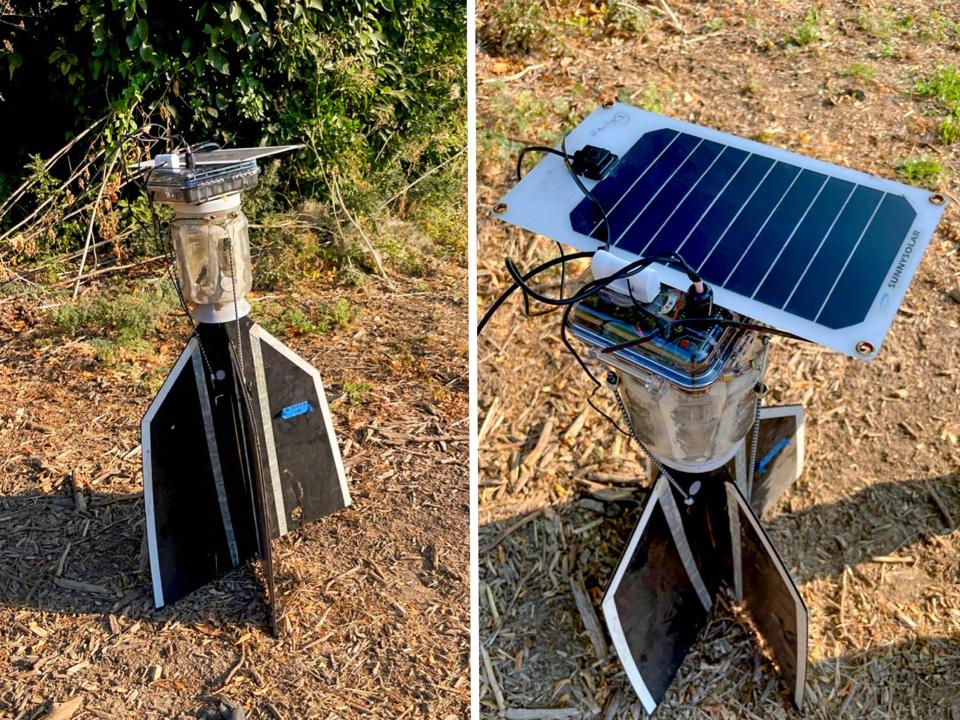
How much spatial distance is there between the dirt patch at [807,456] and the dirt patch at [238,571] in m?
0.26

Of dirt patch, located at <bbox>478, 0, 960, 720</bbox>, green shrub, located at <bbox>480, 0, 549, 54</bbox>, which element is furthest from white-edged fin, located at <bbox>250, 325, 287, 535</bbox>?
green shrub, located at <bbox>480, 0, 549, 54</bbox>

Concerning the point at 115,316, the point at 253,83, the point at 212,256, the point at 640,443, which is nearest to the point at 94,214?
the point at 115,316

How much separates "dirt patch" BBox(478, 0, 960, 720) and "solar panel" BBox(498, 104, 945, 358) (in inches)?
61.7

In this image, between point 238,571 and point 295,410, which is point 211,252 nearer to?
point 295,410

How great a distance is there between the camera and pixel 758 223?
268 cm

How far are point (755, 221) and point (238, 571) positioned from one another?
7.93ft

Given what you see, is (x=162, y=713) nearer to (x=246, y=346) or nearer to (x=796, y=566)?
(x=246, y=346)

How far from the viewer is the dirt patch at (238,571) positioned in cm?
344

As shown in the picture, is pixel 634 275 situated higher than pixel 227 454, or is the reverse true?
pixel 634 275

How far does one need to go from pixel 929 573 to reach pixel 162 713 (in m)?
2.91

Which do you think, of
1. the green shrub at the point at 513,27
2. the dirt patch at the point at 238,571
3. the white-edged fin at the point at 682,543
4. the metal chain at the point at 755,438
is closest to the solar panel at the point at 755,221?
the metal chain at the point at 755,438

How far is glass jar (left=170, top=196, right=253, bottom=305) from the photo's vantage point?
9.95 feet

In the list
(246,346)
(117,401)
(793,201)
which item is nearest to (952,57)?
(793,201)

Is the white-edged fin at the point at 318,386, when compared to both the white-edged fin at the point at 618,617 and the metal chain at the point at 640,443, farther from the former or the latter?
the white-edged fin at the point at 618,617
